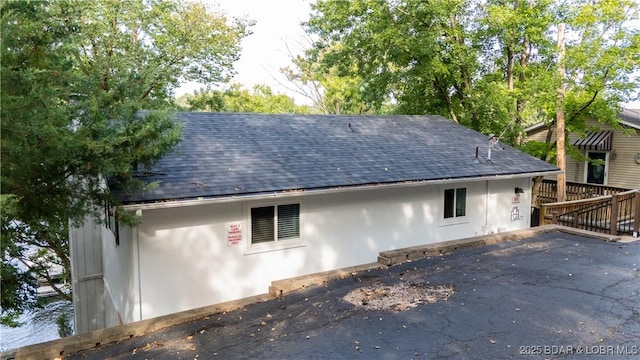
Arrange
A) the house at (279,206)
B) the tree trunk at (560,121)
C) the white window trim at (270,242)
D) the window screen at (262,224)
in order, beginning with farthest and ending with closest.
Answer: the tree trunk at (560,121) → the window screen at (262,224) → the white window trim at (270,242) → the house at (279,206)

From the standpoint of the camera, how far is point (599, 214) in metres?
12.8

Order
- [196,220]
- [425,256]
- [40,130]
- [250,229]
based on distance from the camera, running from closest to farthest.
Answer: [40,130], [196,220], [250,229], [425,256]

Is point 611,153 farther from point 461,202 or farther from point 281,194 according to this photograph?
point 281,194

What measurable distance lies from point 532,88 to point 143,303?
46.3ft

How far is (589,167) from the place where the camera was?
18859 millimetres

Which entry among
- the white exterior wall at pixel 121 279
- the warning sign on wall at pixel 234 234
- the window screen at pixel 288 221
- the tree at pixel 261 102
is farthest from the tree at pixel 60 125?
the tree at pixel 261 102

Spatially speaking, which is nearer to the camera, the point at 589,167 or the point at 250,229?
the point at 250,229

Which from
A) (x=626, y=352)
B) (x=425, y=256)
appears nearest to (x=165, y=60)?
(x=425, y=256)

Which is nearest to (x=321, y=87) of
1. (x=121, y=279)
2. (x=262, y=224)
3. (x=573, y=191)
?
(x=573, y=191)

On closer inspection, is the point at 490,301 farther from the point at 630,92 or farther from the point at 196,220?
the point at 630,92

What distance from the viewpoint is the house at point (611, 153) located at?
17047mm

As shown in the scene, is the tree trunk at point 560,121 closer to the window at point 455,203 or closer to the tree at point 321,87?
the window at point 455,203

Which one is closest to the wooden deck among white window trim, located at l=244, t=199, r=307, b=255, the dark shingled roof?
the dark shingled roof

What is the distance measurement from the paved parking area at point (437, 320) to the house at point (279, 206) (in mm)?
1314
